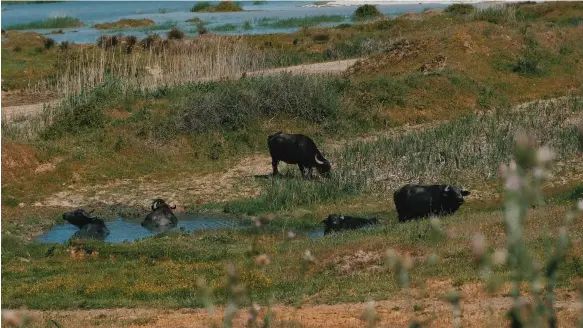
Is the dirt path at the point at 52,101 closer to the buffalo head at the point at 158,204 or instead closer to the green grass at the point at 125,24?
the buffalo head at the point at 158,204

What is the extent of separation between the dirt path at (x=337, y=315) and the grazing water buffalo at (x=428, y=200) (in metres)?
7.40

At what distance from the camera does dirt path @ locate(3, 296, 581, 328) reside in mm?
11259

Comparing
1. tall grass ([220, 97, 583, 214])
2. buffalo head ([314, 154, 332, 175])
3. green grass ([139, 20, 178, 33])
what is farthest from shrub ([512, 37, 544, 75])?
green grass ([139, 20, 178, 33])

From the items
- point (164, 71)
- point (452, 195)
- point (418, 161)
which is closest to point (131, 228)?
point (418, 161)

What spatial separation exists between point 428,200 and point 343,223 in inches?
77.0

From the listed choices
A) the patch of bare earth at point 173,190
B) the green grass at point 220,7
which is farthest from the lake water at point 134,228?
the green grass at point 220,7

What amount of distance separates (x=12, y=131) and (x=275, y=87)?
919 cm

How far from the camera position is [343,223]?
66.0 feet

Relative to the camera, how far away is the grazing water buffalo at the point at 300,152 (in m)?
25.9

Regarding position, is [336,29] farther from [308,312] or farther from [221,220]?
[308,312]

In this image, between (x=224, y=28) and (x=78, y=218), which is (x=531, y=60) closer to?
(x=78, y=218)

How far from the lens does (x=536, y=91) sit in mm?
37531

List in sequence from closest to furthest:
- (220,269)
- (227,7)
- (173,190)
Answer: (220,269)
(173,190)
(227,7)

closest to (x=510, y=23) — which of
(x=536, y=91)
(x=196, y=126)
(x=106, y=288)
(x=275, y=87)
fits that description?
(x=536, y=91)
